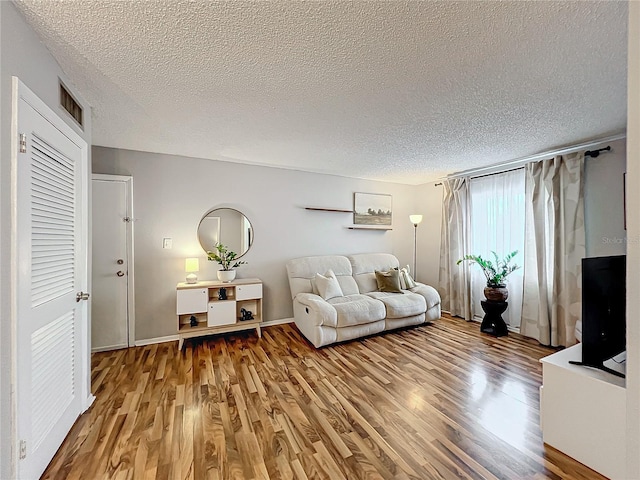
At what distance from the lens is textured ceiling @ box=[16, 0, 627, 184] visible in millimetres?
1242

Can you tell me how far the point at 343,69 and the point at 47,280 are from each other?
212 cm

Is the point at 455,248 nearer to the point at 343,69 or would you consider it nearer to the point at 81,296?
the point at 343,69

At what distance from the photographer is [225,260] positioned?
3.57 metres

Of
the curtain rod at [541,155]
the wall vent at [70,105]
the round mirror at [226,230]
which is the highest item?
the curtain rod at [541,155]

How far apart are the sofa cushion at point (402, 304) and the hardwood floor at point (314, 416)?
0.51m

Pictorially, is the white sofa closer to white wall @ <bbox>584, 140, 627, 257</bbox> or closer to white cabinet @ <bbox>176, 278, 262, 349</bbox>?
white cabinet @ <bbox>176, 278, 262, 349</bbox>

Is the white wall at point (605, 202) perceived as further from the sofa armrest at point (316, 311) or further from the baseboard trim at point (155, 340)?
the baseboard trim at point (155, 340)

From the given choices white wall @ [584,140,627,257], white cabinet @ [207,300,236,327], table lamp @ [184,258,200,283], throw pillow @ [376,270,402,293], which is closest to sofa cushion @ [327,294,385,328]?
throw pillow @ [376,270,402,293]

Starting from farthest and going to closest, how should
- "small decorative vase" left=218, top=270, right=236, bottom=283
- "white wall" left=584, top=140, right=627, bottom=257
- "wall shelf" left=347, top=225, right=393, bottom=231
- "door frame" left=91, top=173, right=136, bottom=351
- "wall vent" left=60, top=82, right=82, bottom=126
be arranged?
"wall shelf" left=347, top=225, right=393, bottom=231
"small decorative vase" left=218, top=270, right=236, bottom=283
"door frame" left=91, top=173, right=136, bottom=351
"white wall" left=584, top=140, right=627, bottom=257
"wall vent" left=60, top=82, right=82, bottom=126

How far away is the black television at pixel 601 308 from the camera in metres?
1.51

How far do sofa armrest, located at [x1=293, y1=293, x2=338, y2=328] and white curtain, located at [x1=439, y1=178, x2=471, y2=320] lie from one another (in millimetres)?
2307

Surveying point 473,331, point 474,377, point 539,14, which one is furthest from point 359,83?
point 473,331

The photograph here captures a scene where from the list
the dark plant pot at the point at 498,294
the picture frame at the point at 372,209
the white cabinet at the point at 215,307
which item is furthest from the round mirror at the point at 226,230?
the dark plant pot at the point at 498,294

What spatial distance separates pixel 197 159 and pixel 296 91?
2.18 m
